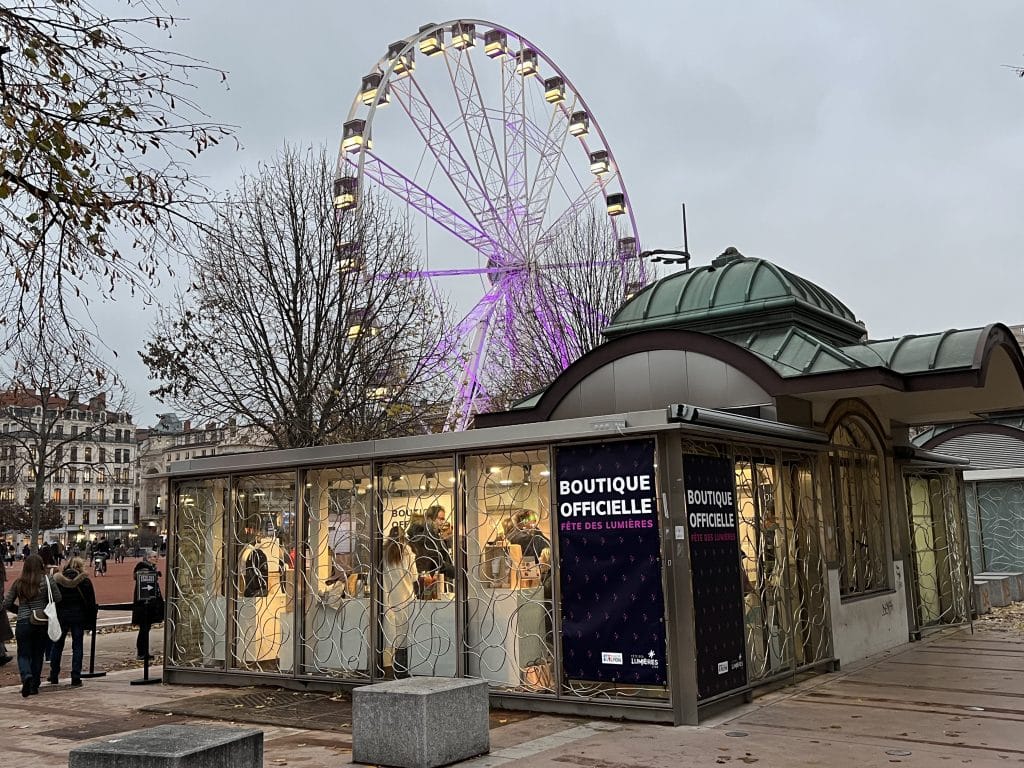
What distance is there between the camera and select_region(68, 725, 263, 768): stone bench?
5.51 m

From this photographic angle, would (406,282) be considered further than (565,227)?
No

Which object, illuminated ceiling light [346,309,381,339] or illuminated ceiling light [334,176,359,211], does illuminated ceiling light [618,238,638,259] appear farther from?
illuminated ceiling light [346,309,381,339]

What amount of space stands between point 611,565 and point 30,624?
7.26 m

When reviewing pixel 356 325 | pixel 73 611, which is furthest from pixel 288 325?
pixel 73 611

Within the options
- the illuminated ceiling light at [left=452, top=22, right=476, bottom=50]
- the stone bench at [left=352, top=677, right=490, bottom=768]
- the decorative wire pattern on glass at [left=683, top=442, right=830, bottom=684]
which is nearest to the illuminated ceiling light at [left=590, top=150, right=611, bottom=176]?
the illuminated ceiling light at [left=452, top=22, right=476, bottom=50]

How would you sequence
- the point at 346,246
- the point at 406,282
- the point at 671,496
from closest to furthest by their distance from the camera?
the point at 671,496 → the point at 346,246 → the point at 406,282

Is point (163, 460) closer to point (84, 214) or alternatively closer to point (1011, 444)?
point (1011, 444)

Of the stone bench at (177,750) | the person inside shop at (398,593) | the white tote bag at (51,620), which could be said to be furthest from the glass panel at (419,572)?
the white tote bag at (51,620)

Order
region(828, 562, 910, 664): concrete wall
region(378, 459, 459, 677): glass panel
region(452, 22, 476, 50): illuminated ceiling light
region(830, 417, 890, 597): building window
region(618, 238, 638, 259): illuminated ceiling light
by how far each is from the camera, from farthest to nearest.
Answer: region(618, 238, 638, 259): illuminated ceiling light, region(452, 22, 476, 50): illuminated ceiling light, region(830, 417, 890, 597): building window, region(828, 562, 910, 664): concrete wall, region(378, 459, 459, 677): glass panel

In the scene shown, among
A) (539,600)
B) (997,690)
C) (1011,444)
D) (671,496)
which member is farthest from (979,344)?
(1011,444)

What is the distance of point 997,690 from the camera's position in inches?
381

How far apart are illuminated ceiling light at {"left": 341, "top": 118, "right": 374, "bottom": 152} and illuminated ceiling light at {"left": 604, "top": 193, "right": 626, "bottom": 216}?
6.98 meters

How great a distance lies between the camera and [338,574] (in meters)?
11.0

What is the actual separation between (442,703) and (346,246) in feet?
36.2
